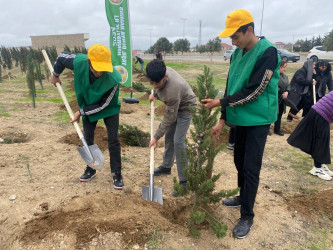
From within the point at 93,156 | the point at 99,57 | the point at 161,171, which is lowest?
the point at 161,171

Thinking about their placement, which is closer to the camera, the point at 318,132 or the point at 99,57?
the point at 99,57

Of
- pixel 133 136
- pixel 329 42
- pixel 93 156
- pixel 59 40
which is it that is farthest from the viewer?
pixel 59 40

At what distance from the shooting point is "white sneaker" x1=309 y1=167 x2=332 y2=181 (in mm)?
3954

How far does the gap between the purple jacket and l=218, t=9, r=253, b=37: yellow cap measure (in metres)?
2.14

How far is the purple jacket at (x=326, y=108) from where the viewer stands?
346cm

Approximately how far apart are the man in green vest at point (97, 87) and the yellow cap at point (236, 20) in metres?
1.37

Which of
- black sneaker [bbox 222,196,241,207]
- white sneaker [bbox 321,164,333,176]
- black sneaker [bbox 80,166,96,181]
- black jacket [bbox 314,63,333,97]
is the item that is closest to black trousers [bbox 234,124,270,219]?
black sneaker [bbox 222,196,241,207]

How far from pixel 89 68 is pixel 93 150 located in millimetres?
1057

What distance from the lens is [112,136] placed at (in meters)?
3.20

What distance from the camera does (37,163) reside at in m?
3.93

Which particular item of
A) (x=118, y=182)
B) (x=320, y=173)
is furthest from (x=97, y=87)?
(x=320, y=173)

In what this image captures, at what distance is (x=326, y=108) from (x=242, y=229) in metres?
2.15

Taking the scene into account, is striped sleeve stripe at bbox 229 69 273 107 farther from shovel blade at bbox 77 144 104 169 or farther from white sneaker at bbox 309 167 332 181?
white sneaker at bbox 309 167 332 181

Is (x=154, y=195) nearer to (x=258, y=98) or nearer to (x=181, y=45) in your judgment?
(x=258, y=98)
